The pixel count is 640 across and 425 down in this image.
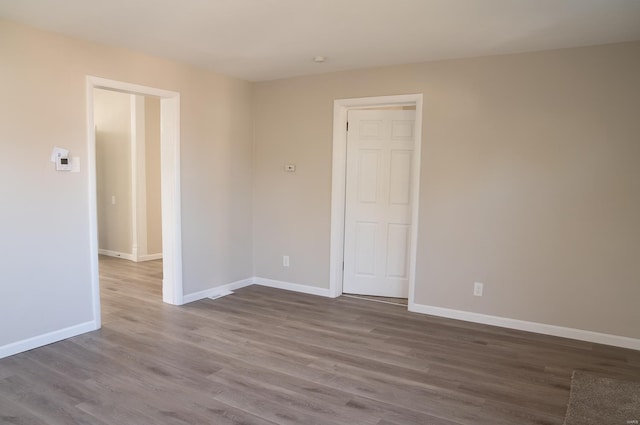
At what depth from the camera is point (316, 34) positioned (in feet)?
10.6

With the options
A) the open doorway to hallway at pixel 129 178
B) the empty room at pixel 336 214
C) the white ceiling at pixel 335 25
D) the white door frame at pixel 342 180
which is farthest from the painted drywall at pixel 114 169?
the white door frame at pixel 342 180

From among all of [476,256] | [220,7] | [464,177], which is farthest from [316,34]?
[476,256]

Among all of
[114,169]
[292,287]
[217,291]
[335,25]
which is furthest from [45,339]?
[114,169]

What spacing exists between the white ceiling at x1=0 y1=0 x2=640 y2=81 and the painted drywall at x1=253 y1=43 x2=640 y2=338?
24 centimetres

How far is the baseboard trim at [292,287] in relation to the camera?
485cm

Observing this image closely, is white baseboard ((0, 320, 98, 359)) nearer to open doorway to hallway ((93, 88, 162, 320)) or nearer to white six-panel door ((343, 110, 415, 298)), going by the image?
open doorway to hallway ((93, 88, 162, 320))

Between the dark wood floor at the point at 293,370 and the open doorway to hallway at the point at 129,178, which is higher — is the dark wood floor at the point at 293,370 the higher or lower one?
the lower one

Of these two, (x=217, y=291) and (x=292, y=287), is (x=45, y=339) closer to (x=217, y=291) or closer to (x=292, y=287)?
(x=217, y=291)

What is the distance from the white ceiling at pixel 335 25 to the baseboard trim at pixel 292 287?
8.39ft

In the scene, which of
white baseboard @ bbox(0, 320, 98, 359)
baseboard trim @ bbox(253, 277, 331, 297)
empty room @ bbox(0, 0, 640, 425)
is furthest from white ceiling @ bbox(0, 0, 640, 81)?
baseboard trim @ bbox(253, 277, 331, 297)

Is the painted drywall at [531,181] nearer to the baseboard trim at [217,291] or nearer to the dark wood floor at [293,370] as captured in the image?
the dark wood floor at [293,370]

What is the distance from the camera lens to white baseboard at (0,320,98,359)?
312 cm

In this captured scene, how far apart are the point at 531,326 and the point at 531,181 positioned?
132 cm

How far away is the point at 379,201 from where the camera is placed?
469 cm
